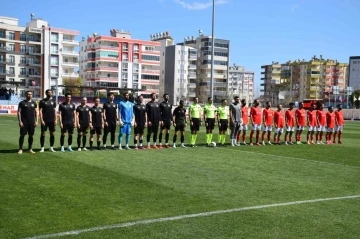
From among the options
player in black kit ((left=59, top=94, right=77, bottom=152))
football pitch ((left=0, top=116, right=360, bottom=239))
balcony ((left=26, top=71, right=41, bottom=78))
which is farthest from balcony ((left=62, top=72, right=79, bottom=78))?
football pitch ((left=0, top=116, right=360, bottom=239))

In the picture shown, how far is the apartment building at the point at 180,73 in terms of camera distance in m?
104

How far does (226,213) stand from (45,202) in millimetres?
3075

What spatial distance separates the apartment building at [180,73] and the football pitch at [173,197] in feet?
298

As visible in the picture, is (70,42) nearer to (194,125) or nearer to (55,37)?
(55,37)

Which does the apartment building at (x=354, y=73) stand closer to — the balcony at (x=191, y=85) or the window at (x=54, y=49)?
the balcony at (x=191, y=85)

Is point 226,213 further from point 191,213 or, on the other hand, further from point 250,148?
point 250,148

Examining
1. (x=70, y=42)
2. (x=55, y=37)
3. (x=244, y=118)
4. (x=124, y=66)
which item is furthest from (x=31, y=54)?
(x=244, y=118)

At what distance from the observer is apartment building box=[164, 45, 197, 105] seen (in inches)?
4092

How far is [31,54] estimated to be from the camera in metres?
83.8

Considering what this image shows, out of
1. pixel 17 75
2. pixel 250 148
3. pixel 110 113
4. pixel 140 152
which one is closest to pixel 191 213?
pixel 140 152

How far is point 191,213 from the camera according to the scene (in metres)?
6.95

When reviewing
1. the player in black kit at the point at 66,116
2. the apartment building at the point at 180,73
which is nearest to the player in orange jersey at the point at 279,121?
the player in black kit at the point at 66,116

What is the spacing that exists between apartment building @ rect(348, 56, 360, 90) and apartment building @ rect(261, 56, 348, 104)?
59.7 ft

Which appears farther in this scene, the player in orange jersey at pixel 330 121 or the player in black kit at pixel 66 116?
the player in orange jersey at pixel 330 121
